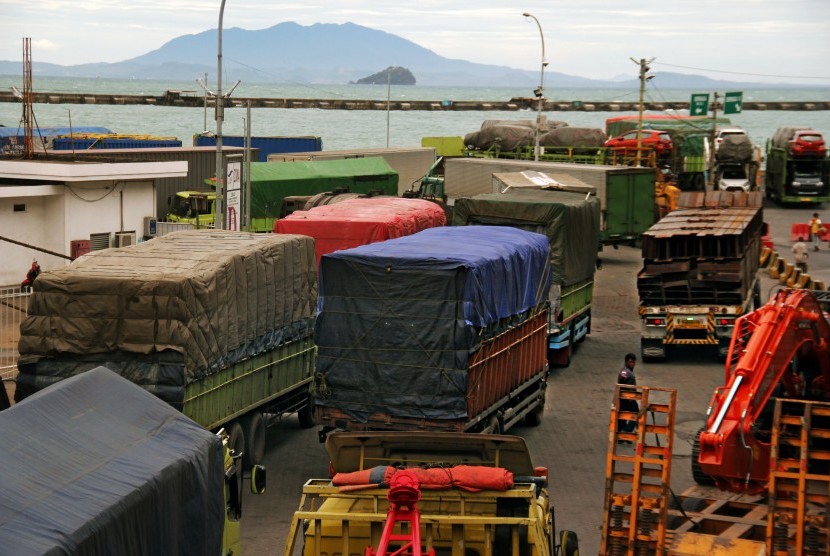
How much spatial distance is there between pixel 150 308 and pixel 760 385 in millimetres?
7541

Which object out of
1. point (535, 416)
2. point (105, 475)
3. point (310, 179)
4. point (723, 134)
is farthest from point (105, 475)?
point (723, 134)

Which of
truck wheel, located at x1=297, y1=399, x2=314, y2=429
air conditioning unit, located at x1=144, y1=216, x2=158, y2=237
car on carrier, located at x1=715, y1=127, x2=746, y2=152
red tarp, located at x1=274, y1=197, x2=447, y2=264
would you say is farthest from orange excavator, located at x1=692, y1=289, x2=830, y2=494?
car on carrier, located at x1=715, y1=127, x2=746, y2=152

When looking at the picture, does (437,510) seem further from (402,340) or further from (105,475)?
(402,340)

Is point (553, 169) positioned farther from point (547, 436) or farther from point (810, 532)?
point (810, 532)

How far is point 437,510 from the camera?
10828mm

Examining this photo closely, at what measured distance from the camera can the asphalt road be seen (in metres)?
16.6

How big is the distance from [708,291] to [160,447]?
1888cm

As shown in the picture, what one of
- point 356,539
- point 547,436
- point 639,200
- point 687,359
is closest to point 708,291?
point 687,359

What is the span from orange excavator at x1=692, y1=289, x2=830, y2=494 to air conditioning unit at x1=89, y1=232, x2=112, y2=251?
1820 centimetres

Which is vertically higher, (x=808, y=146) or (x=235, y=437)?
A: (x=808, y=146)

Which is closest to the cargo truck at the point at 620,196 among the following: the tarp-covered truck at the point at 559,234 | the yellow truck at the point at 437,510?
the tarp-covered truck at the point at 559,234

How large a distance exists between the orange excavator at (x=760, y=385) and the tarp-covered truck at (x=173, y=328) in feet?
20.8

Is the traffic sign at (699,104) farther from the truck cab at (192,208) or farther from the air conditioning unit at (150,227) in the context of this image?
the air conditioning unit at (150,227)

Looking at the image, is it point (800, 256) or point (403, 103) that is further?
point (403, 103)
